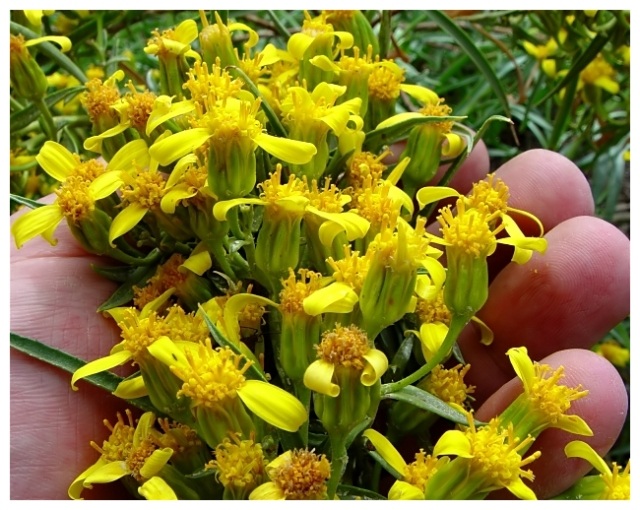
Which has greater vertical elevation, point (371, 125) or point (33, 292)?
point (371, 125)

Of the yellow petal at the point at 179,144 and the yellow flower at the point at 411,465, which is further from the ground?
the yellow petal at the point at 179,144

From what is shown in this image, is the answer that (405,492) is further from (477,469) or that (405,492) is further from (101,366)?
(101,366)

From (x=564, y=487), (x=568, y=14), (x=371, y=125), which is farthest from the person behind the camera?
(x=568, y=14)

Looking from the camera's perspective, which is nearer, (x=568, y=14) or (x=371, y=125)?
(x=371, y=125)

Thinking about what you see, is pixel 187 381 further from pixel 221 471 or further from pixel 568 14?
pixel 568 14

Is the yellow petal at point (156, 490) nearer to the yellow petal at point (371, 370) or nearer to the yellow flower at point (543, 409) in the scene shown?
the yellow petal at point (371, 370)

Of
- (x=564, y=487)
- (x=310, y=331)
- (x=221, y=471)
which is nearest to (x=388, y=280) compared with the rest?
(x=310, y=331)

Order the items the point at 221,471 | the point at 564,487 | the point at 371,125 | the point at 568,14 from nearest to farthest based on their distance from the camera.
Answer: the point at 221,471
the point at 564,487
the point at 371,125
the point at 568,14

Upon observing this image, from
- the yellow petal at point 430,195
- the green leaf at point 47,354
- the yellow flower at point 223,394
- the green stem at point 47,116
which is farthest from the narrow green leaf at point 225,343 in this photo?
the green stem at point 47,116
